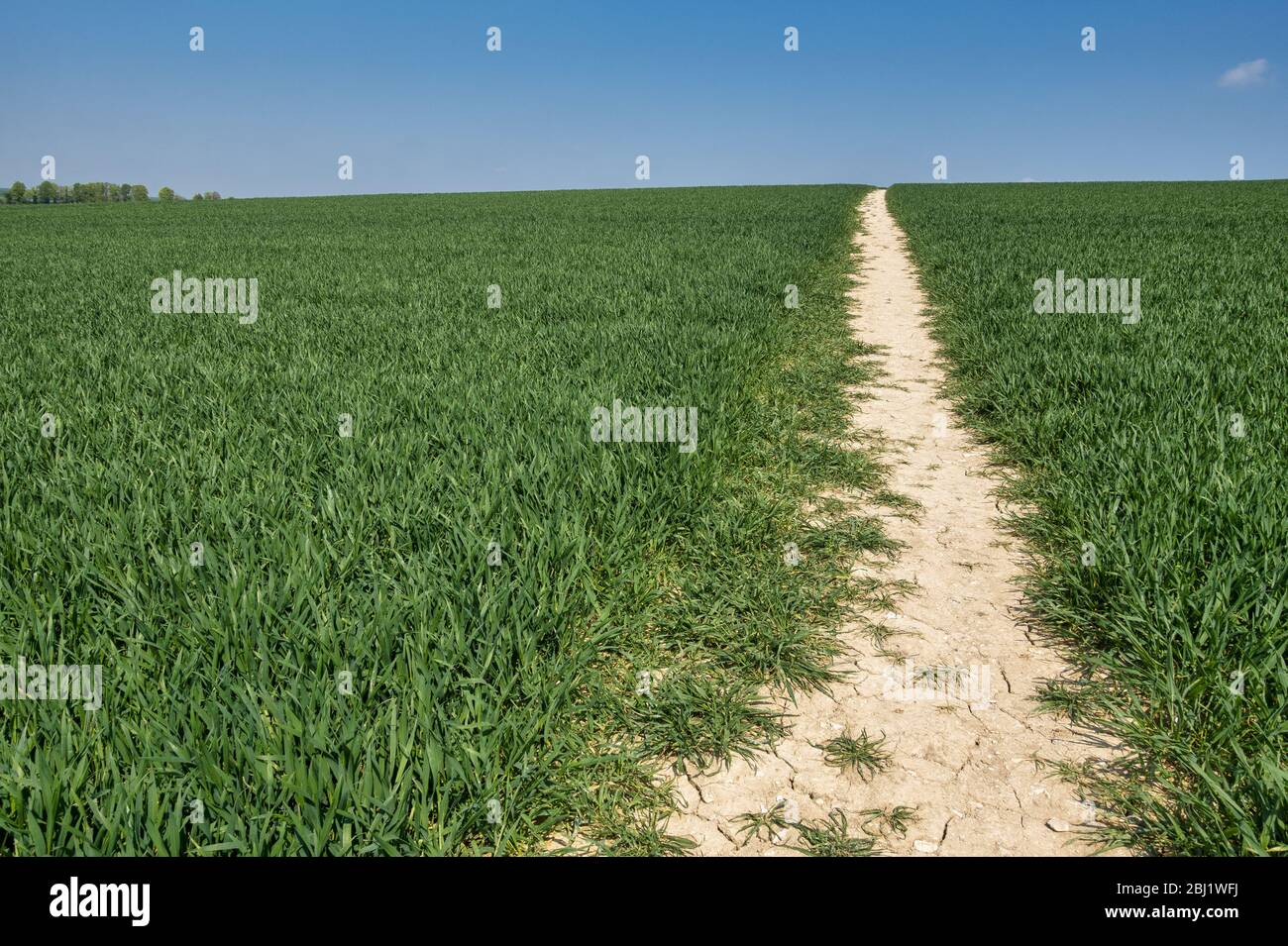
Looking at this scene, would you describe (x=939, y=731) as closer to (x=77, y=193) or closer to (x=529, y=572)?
(x=529, y=572)

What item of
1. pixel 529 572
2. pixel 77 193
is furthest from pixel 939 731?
pixel 77 193

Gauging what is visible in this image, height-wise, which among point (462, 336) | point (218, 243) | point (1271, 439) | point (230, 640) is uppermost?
point (218, 243)

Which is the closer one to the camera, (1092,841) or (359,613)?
(1092,841)

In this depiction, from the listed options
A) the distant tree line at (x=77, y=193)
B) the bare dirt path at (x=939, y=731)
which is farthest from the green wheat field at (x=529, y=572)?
the distant tree line at (x=77, y=193)

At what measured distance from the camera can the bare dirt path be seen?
210 cm

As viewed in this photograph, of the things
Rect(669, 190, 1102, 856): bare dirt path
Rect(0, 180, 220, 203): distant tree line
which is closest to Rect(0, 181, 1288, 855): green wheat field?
Rect(669, 190, 1102, 856): bare dirt path

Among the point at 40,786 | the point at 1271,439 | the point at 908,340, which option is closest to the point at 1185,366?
the point at 1271,439

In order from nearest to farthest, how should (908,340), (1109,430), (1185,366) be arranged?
(1109,430), (1185,366), (908,340)

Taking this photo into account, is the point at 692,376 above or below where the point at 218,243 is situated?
below

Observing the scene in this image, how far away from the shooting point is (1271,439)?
4191mm

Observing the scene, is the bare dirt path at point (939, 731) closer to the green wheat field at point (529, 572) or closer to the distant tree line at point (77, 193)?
the green wheat field at point (529, 572)

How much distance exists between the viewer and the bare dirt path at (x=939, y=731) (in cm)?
210

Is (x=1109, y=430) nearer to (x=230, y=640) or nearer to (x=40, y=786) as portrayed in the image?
(x=230, y=640)

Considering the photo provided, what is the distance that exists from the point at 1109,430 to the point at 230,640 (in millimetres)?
5226
